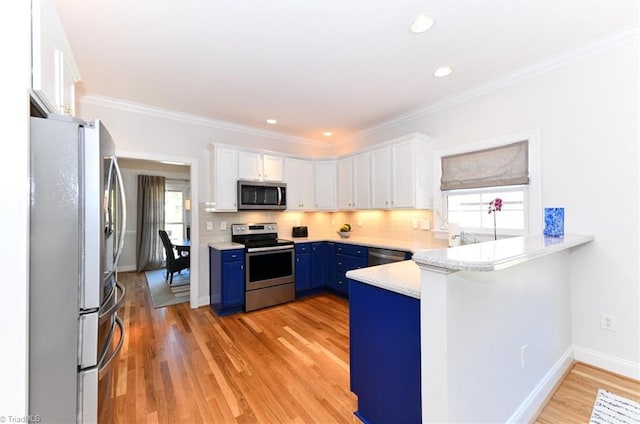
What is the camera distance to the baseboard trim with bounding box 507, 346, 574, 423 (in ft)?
5.44

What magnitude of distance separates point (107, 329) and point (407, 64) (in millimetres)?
3176

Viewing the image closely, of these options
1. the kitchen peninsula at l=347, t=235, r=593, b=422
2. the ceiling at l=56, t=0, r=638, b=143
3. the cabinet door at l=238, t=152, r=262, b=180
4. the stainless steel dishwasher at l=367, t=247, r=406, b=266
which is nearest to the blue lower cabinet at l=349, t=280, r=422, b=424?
the kitchen peninsula at l=347, t=235, r=593, b=422

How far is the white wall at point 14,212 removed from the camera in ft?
3.76

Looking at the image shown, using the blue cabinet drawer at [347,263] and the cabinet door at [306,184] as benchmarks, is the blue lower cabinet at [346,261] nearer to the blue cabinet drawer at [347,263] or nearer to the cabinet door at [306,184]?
the blue cabinet drawer at [347,263]

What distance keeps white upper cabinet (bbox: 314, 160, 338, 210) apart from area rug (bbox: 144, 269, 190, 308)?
2.73 m

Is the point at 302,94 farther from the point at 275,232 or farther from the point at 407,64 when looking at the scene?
the point at 275,232

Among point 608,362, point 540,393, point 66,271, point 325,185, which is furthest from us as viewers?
point 325,185

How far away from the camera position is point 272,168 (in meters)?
4.32

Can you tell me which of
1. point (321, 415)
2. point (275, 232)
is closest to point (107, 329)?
point (321, 415)

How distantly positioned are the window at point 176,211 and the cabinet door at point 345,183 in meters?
4.73

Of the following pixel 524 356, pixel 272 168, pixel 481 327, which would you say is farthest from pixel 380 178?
pixel 481 327

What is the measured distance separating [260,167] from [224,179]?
0.60m

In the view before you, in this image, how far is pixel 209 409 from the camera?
1.86 metres

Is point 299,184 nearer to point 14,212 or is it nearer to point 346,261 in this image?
point 346,261
